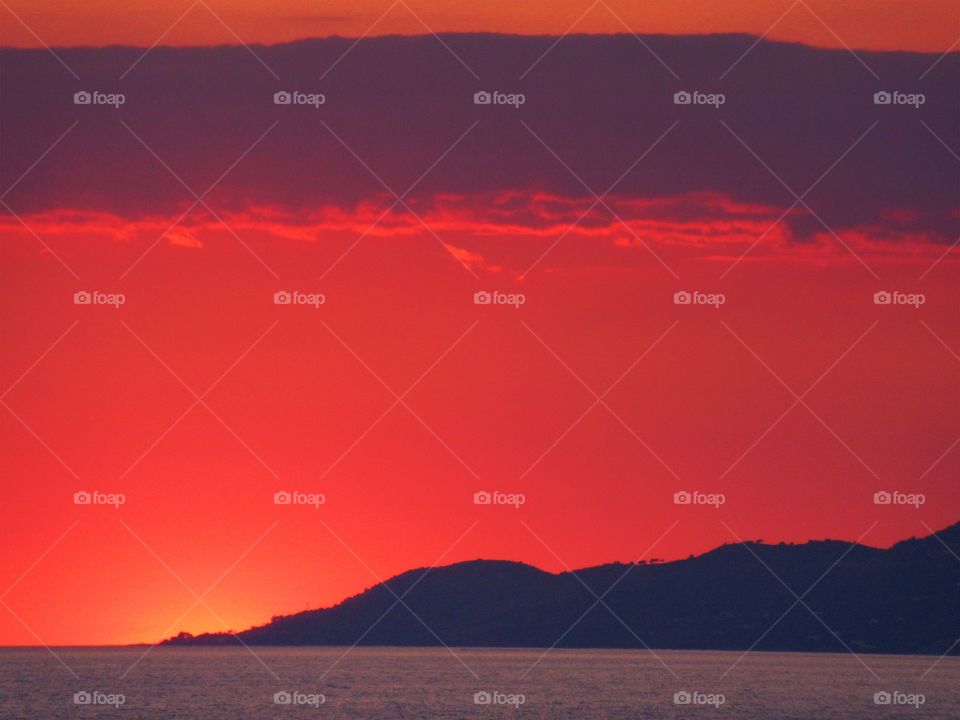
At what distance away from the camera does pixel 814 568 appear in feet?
604

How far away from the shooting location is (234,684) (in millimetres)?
150250

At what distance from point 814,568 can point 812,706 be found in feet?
216

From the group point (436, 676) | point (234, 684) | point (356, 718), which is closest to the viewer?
point (356, 718)

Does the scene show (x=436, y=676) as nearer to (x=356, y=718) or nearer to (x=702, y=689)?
(x=702, y=689)

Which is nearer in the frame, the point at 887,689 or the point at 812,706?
the point at 812,706

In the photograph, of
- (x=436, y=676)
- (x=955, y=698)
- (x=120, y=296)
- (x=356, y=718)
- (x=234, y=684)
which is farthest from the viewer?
(x=436, y=676)

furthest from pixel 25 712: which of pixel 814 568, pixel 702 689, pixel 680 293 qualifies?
pixel 814 568

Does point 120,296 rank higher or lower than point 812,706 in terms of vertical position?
higher

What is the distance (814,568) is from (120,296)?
14395cm

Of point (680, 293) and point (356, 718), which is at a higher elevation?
point (680, 293)

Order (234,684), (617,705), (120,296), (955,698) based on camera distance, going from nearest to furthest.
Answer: (120,296) < (617,705) < (955,698) < (234,684)

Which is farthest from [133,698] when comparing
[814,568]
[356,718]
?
[814,568]

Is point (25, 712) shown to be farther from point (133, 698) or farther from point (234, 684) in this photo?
point (234, 684)

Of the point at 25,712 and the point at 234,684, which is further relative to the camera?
the point at 234,684
